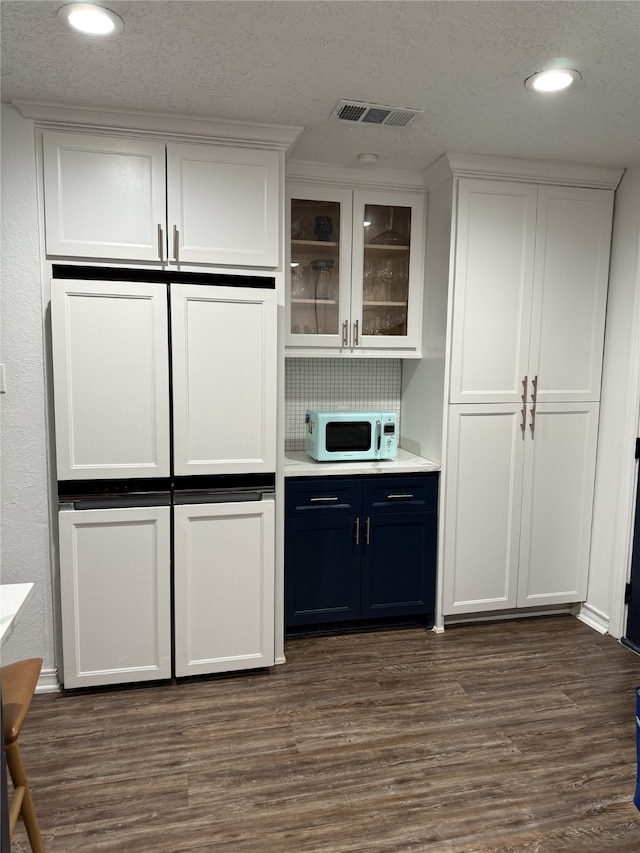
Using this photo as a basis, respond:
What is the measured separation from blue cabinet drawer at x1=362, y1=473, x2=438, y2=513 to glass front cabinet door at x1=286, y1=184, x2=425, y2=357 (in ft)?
2.36

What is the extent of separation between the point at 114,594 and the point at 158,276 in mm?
1393

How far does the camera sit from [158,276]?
257cm

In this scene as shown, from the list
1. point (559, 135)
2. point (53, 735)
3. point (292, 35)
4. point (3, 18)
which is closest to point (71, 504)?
point (53, 735)

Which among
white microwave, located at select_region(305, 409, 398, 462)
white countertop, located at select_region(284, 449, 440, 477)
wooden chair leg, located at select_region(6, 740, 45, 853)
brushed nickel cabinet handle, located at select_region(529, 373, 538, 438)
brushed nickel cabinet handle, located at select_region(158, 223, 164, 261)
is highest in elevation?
brushed nickel cabinet handle, located at select_region(158, 223, 164, 261)

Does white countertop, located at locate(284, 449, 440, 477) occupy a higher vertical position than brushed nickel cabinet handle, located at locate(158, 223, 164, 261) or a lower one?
lower

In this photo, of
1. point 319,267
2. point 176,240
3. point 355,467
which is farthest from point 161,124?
point 355,467

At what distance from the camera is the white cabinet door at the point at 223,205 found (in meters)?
2.55

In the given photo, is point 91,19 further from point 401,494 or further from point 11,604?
point 401,494

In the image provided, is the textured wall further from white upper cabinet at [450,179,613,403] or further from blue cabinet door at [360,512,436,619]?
white upper cabinet at [450,179,613,403]

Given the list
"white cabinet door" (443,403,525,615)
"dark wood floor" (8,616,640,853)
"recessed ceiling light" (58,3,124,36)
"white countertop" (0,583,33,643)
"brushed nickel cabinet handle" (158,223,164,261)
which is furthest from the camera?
"white cabinet door" (443,403,525,615)

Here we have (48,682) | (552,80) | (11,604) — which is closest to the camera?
(11,604)

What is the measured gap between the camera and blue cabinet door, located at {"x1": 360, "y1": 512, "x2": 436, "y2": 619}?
3168 millimetres

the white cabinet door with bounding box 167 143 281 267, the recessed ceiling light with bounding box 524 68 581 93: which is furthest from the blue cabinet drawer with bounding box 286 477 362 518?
the recessed ceiling light with bounding box 524 68 581 93

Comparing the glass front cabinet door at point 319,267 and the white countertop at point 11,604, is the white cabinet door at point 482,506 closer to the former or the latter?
the glass front cabinet door at point 319,267
